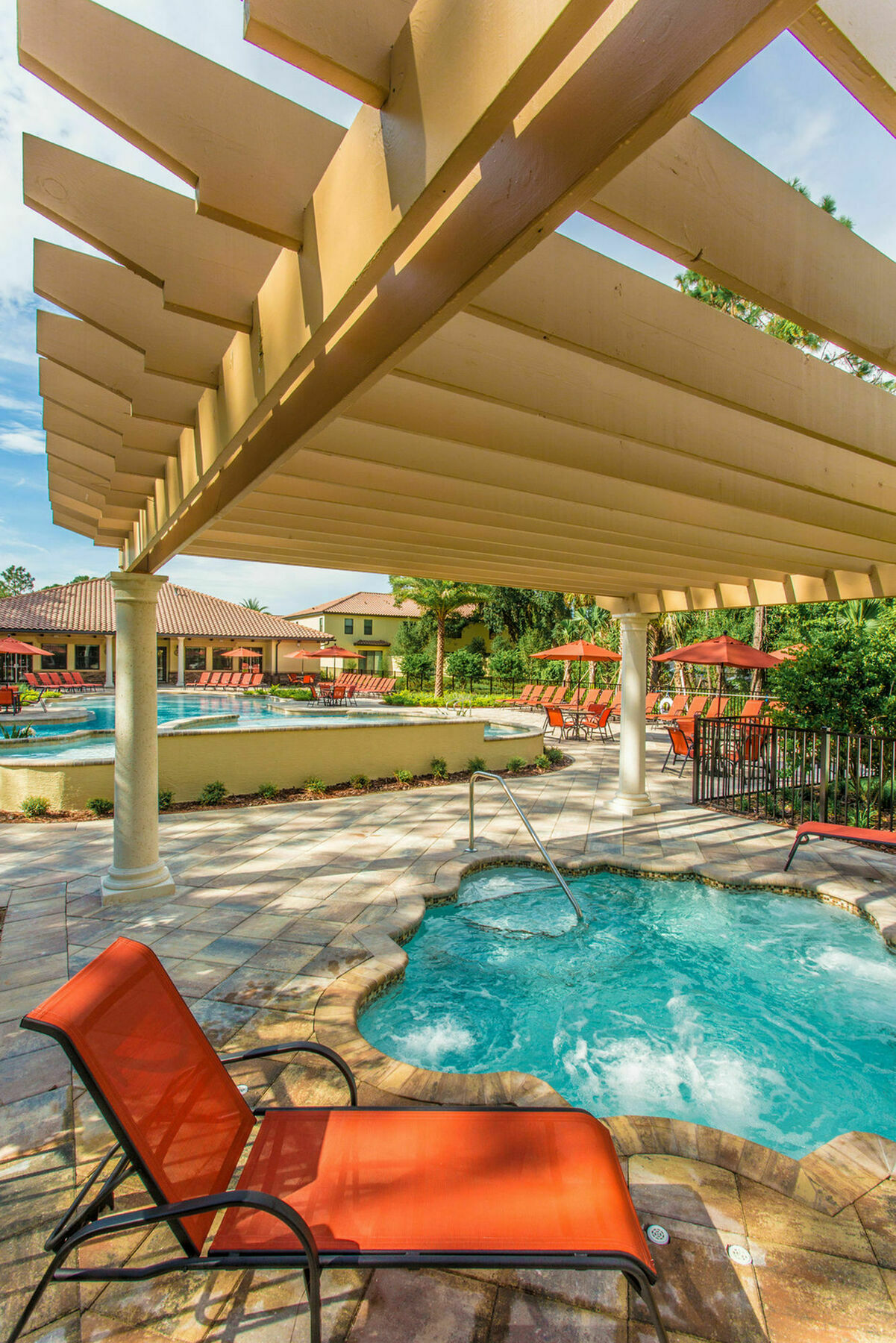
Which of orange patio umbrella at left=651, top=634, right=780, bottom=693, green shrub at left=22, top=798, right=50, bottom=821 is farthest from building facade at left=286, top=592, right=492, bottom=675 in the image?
green shrub at left=22, top=798, right=50, bottom=821

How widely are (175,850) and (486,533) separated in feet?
15.1

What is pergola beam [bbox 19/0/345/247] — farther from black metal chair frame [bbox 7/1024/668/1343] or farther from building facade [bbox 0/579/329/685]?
building facade [bbox 0/579/329/685]

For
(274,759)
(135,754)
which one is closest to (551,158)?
(135,754)

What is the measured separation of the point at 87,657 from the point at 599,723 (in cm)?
2660

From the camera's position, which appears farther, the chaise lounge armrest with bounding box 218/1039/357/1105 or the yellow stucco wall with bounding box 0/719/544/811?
the yellow stucco wall with bounding box 0/719/544/811

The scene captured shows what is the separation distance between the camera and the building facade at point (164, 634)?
2942 centimetres

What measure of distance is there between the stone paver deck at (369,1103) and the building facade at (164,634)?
23590mm

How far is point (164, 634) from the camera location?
30844mm

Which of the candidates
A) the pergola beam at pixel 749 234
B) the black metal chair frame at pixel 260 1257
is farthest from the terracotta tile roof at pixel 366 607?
the black metal chair frame at pixel 260 1257

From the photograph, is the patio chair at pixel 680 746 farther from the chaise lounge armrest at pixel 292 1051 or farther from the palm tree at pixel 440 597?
the palm tree at pixel 440 597

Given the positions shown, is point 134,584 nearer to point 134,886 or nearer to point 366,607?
point 134,886

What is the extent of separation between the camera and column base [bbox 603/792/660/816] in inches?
340

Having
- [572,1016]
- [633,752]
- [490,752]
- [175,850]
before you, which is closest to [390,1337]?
[572,1016]

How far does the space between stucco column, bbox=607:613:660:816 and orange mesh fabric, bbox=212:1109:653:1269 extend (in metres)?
6.88
